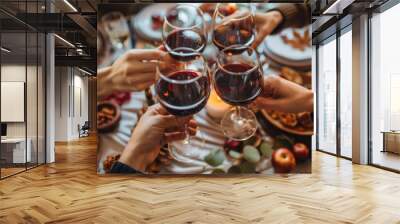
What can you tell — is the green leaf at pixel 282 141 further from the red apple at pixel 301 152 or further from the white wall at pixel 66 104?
the white wall at pixel 66 104

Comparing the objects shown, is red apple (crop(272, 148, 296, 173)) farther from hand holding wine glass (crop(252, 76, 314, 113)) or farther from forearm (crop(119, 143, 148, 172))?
forearm (crop(119, 143, 148, 172))

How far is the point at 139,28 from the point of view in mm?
5887

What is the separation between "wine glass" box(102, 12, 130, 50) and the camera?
19.3ft

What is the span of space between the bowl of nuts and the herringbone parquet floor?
785mm

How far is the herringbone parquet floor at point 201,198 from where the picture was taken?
3.62 metres

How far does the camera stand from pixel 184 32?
225 inches

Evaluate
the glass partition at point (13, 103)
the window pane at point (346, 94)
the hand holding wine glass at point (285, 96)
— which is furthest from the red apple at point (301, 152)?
the glass partition at point (13, 103)

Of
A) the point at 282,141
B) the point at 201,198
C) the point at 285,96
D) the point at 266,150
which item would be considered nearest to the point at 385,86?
the point at 285,96

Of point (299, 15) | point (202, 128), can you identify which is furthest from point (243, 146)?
point (299, 15)

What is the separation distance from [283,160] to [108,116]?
282 centimetres

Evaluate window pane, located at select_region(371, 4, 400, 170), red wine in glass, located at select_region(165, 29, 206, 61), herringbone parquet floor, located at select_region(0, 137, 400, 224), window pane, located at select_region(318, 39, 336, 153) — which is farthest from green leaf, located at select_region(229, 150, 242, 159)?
window pane, located at select_region(318, 39, 336, 153)

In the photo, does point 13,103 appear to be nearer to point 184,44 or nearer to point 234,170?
point 184,44

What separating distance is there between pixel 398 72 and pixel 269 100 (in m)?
2.44

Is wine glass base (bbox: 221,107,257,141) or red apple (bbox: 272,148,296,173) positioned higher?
wine glass base (bbox: 221,107,257,141)
